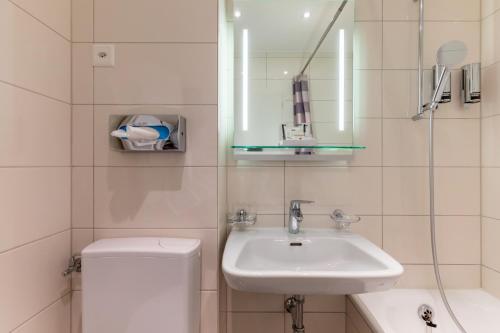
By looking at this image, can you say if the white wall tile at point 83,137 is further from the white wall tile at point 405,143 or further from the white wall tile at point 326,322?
the white wall tile at point 405,143

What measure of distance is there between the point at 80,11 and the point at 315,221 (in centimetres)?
129

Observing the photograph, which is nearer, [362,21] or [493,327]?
[493,327]

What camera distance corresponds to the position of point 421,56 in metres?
1.28

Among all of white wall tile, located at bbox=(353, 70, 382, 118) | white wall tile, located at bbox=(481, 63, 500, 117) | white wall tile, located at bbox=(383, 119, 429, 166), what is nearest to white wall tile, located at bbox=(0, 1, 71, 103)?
white wall tile, located at bbox=(353, 70, 382, 118)

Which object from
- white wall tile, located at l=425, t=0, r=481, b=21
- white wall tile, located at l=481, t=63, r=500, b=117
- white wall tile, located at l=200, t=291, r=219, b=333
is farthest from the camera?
white wall tile, located at l=425, t=0, r=481, b=21

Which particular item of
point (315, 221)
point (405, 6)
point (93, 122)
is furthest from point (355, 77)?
point (93, 122)

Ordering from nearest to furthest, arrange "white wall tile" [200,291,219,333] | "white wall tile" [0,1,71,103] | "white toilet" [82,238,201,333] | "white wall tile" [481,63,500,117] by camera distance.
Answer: "white wall tile" [0,1,71,103]
"white toilet" [82,238,201,333]
"white wall tile" [200,291,219,333]
"white wall tile" [481,63,500,117]

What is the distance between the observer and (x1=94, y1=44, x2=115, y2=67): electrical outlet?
104cm

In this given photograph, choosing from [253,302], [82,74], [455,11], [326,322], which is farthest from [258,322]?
[455,11]

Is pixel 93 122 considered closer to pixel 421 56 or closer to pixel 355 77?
pixel 355 77

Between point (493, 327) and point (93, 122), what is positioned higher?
point (93, 122)

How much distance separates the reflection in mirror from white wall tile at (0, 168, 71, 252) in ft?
2.41

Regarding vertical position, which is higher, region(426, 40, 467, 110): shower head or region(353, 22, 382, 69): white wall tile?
region(353, 22, 382, 69): white wall tile

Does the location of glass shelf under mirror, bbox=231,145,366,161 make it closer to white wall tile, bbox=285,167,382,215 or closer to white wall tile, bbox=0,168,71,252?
white wall tile, bbox=285,167,382,215
